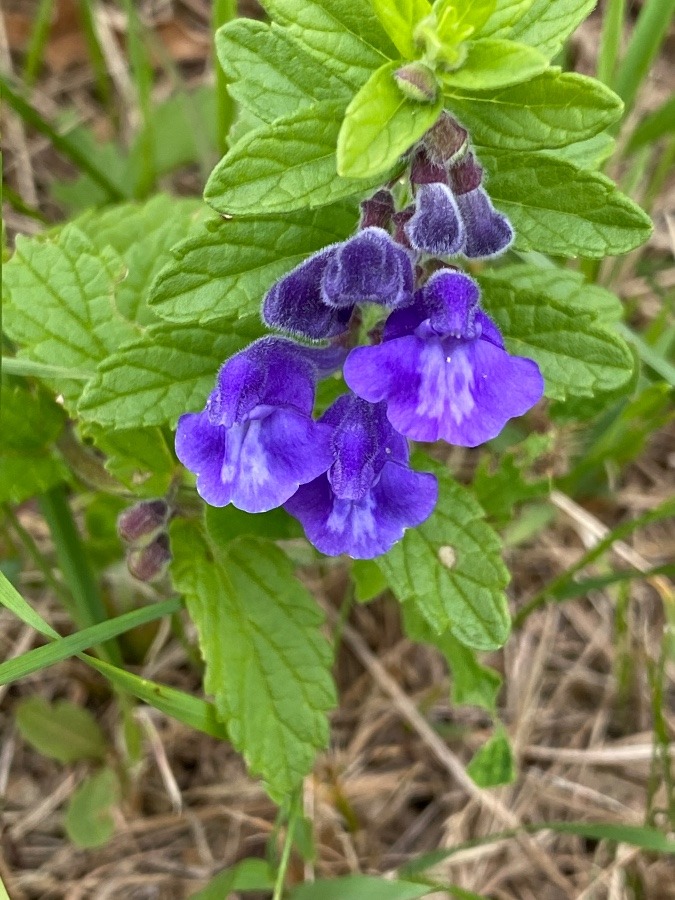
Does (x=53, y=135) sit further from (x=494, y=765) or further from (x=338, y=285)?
(x=494, y=765)

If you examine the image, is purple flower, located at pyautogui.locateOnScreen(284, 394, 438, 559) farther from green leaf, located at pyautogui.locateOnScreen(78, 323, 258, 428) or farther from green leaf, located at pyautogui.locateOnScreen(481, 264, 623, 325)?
green leaf, located at pyautogui.locateOnScreen(481, 264, 623, 325)

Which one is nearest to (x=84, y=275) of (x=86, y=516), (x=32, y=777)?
(x=86, y=516)

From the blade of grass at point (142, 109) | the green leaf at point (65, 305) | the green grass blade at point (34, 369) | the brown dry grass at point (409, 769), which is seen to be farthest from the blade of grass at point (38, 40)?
the green grass blade at point (34, 369)

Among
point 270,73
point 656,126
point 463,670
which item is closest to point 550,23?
point 270,73

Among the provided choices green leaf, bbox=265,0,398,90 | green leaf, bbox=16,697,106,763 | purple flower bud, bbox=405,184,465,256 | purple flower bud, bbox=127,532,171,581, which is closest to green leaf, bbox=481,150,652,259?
purple flower bud, bbox=405,184,465,256

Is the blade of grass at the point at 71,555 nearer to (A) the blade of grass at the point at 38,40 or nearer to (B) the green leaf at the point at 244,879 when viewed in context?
(B) the green leaf at the point at 244,879
